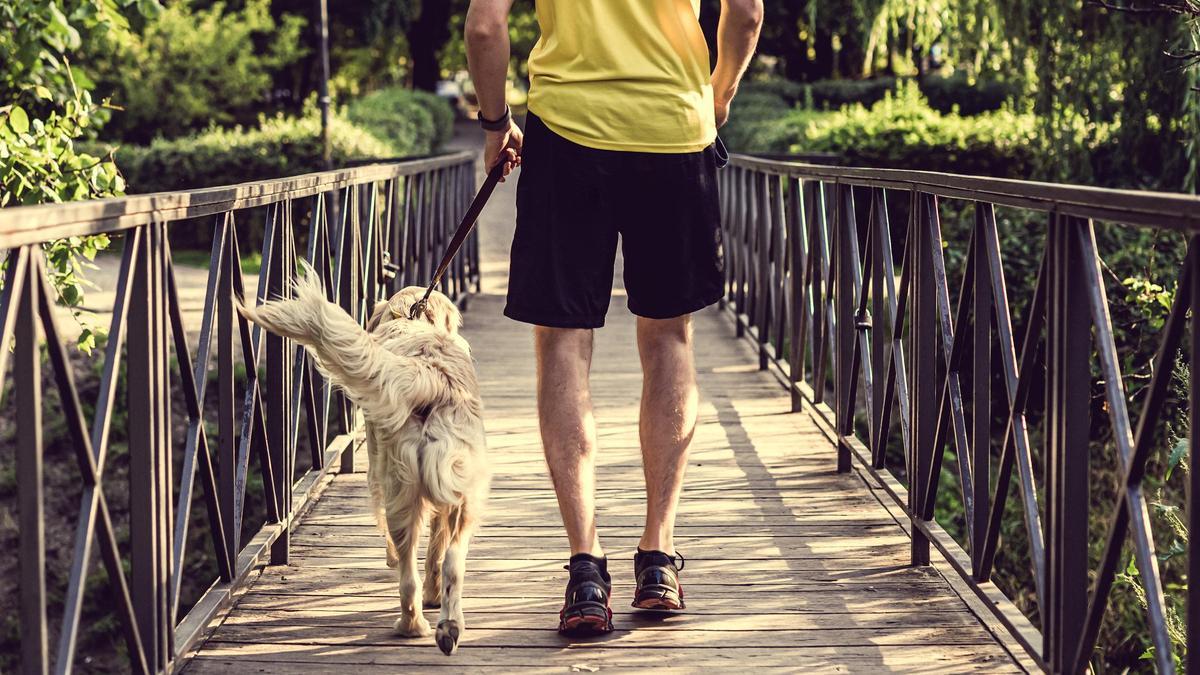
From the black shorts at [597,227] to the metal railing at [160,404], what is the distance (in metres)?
0.71

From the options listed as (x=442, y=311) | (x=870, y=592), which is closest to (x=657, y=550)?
(x=870, y=592)

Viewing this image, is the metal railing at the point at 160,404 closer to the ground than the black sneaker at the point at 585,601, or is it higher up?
higher up

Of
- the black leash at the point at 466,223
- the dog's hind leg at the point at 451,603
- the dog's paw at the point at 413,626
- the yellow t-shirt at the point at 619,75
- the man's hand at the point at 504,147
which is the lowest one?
the dog's paw at the point at 413,626

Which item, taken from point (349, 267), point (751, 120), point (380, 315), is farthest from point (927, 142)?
point (380, 315)

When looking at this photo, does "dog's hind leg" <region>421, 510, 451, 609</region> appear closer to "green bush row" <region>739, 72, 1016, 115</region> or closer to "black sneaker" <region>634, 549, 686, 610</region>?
"black sneaker" <region>634, 549, 686, 610</region>

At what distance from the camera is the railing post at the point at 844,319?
16.1 ft

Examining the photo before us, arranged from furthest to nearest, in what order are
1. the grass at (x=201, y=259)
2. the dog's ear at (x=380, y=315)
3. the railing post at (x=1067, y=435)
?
1. the grass at (x=201, y=259)
2. the dog's ear at (x=380, y=315)
3. the railing post at (x=1067, y=435)

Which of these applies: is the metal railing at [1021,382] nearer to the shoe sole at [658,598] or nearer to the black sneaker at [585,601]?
the shoe sole at [658,598]

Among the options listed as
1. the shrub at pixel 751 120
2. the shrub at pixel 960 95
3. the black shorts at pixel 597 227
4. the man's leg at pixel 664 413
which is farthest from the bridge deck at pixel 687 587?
the shrub at pixel 960 95

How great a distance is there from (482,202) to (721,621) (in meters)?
1.28

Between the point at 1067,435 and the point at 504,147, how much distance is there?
157 cm

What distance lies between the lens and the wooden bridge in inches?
90.8

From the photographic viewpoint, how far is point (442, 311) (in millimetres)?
3557

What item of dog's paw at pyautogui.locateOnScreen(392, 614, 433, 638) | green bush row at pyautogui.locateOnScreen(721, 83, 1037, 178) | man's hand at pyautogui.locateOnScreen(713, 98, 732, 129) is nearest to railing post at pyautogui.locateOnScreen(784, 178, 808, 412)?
man's hand at pyautogui.locateOnScreen(713, 98, 732, 129)
